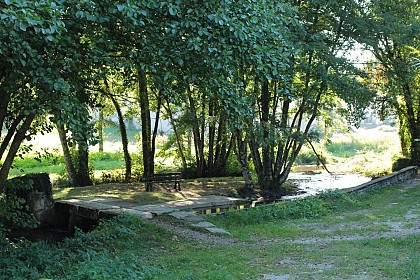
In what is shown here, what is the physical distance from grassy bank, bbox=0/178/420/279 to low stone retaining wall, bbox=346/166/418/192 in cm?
353

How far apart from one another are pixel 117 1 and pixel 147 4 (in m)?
0.35

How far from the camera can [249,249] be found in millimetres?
7793

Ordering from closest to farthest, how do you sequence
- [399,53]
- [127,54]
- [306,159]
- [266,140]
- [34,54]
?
[34,54] → [127,54] → [266,140] → [399,53] → [306,159]

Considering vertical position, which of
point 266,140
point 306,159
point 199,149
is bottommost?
point 306,159

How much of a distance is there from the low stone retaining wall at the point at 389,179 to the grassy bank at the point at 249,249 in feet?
11.6

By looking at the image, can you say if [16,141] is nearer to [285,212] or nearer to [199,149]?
[285,212]

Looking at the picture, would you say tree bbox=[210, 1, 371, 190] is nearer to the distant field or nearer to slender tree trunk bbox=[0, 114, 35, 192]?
the distant field

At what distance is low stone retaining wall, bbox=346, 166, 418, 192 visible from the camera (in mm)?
14855

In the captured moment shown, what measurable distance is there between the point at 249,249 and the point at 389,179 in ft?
34.7

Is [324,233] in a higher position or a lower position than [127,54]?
lower

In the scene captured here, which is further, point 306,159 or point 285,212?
point 306,159

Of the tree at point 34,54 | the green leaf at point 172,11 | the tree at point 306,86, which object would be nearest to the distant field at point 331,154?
the tree at point 306,86

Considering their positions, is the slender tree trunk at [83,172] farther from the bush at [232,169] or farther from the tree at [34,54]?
the tree at [34,54]

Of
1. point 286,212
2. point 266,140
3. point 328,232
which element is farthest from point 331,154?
point 328,232
